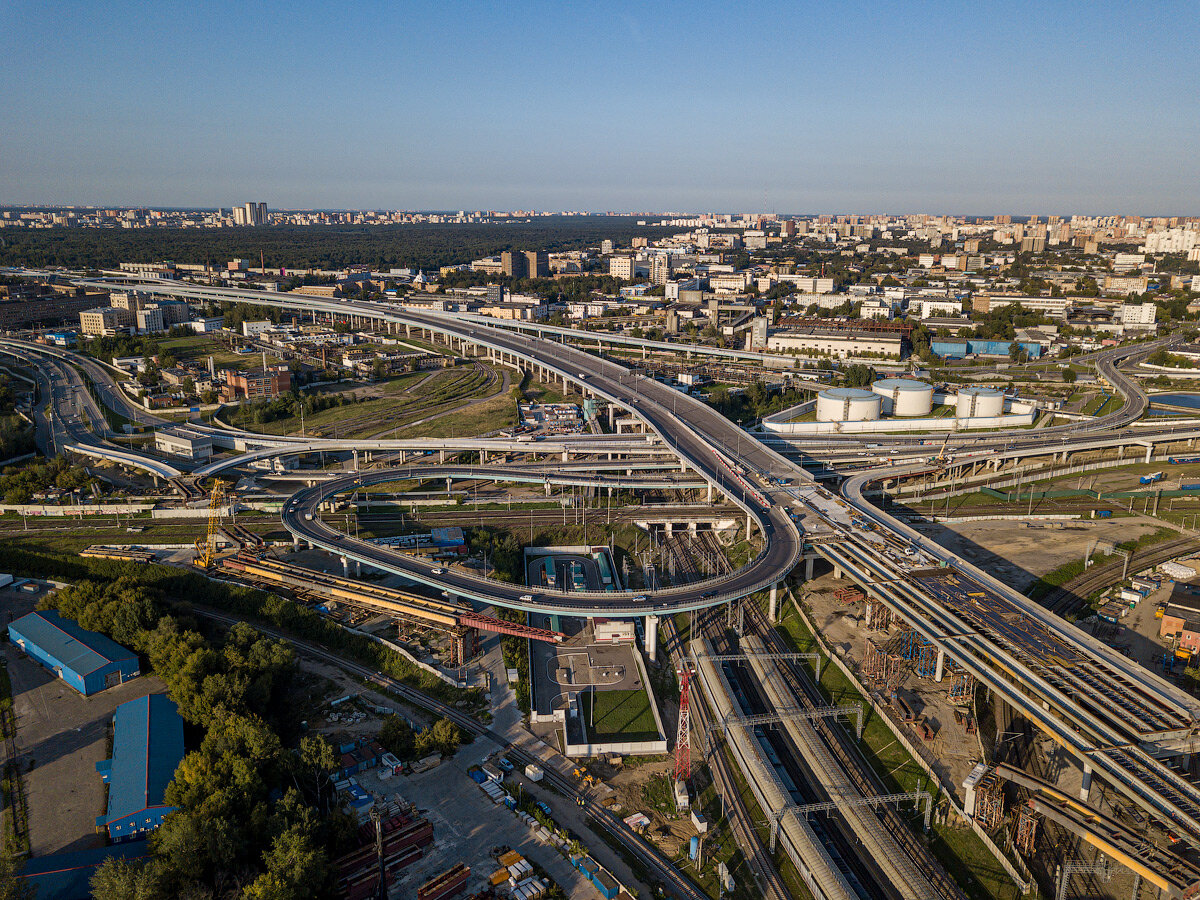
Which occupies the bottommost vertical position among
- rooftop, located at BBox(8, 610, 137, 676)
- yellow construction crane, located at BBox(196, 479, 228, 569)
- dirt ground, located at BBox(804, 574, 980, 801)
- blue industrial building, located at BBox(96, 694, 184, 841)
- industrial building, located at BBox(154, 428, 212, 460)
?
dirt ground, located at BBox(804, 574, 980, 801)

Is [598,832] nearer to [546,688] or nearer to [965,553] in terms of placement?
[546,688]

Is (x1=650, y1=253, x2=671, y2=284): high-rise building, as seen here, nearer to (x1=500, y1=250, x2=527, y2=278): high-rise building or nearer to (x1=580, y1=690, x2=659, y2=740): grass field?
(x1=500, y1=250, x2=527, y2=278): high-rise building

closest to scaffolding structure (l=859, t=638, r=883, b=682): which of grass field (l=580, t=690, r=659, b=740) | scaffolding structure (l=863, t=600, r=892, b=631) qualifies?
scaffolding structure (l=863, t=600, r=892, b=631)

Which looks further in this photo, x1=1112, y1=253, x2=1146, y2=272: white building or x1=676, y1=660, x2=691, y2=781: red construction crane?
x1=1112, y1=253, x2=1146, y2=272: white building

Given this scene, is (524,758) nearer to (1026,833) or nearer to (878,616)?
(1026,833)

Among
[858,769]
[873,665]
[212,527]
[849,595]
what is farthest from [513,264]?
[858,769]

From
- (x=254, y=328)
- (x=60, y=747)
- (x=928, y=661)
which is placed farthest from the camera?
(x=254, y=328)

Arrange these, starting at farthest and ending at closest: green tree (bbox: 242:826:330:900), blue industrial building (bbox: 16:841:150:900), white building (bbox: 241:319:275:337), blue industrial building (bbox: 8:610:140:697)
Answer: white building (bbox: 241:319:275:337), blue industrial building (bbox: 8:610:140:697), blue industrial building (bbox: 16:841:150:900), green tree (bbox: 242:826:330:900)
